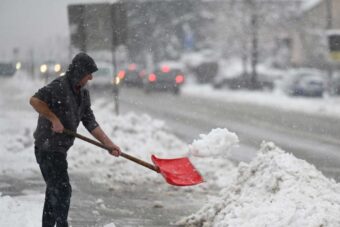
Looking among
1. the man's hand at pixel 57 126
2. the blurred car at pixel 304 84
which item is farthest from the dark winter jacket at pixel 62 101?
the blurred car at pixel 304 84

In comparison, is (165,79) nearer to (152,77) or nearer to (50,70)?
(152,77)

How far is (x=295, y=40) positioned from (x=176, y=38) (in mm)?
11960

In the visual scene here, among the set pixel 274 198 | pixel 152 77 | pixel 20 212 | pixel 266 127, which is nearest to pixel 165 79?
pixel 152 77

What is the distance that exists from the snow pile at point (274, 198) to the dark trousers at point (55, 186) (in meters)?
1.48

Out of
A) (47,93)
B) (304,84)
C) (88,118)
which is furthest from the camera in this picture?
(304,84)

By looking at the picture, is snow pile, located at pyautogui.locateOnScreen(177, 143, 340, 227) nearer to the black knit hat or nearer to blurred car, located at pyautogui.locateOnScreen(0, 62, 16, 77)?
the black knit hat

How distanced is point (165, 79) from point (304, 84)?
8.47 meters

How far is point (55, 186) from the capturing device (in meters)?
5.48

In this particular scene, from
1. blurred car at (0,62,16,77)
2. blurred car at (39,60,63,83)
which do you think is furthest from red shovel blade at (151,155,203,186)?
blurred car at (0,62,16,77)

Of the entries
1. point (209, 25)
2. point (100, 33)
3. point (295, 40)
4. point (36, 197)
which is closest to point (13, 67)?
point (100, 33)

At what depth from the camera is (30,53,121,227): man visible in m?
5.38

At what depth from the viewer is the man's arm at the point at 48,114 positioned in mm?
5230

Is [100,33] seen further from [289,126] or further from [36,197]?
[36,197]

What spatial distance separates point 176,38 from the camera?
66062mm
